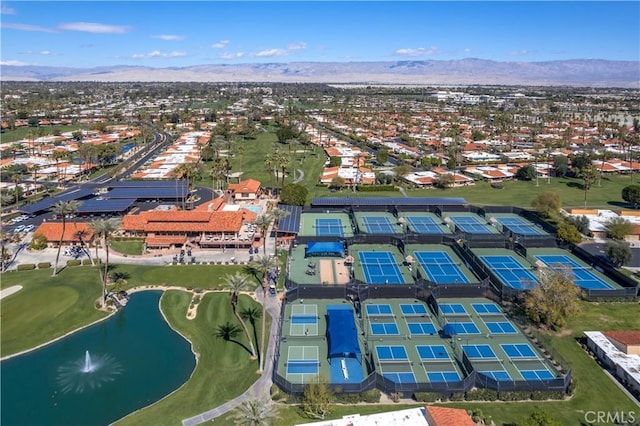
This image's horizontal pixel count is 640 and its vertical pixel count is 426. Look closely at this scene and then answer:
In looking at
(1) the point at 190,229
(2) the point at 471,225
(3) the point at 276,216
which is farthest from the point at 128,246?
(2) the point at 471,225

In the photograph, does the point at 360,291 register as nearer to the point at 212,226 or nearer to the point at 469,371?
the point at 469,371

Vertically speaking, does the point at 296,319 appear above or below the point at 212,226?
below

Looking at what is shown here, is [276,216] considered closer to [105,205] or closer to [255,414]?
[255,414]

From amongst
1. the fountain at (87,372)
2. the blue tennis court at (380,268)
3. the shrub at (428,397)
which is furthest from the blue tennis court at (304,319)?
the fountain at (87,372)

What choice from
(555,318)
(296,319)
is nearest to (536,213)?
(555,318)

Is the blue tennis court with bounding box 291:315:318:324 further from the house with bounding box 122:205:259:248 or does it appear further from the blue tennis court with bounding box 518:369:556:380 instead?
the house with bounding box 122:205:259:248
